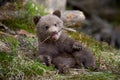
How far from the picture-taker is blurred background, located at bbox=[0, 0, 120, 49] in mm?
11734

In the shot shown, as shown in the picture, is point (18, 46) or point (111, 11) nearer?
point (18, 46)

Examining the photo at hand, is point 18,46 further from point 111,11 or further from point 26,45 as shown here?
point 111,11

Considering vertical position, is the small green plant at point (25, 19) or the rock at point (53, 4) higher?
the small green plant at point (25, 19)

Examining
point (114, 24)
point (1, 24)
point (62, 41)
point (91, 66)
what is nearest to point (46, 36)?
point (62, 41)

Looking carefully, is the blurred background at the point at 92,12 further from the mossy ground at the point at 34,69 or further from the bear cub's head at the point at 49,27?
the bear cub's head at the point at 49,27

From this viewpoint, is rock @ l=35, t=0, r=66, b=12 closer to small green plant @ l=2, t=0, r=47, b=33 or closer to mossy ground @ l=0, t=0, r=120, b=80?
small green plant @ l=2, t=0, r=47, b=33

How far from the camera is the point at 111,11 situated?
24.1 meters

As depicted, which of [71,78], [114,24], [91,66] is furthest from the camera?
[114,24]

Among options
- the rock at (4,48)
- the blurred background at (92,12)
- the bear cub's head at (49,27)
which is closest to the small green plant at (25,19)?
the blurred background at (92,12)

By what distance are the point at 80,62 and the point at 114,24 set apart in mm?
13908

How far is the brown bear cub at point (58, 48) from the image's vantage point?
8820 millimetres

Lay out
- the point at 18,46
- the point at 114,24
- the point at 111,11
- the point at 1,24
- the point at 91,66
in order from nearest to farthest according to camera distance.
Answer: the point at 91,66, the point at 18,46, the point at 1,24, the point at 114,24, the point at 111,11

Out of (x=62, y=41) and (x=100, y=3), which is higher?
(x=62, y=41)

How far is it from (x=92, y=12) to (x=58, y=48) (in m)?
13.5
